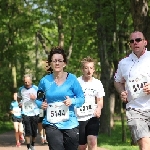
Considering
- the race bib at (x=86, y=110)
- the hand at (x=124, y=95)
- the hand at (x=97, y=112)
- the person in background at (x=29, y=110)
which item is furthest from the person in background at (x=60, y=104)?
the person in background at (x=29, y=110)

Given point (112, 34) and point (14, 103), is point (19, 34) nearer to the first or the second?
point (112, 34)

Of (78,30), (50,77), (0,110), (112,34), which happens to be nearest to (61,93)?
(50,77)

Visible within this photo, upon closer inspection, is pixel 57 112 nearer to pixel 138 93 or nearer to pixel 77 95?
pixel 77 95

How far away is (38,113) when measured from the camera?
55.8ft

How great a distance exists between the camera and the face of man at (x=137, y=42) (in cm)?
755

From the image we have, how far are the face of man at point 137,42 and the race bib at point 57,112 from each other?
4.12 ft

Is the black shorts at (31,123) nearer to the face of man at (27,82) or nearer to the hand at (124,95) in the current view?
the face of man at (27,82)

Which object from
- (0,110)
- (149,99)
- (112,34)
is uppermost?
(112,34)

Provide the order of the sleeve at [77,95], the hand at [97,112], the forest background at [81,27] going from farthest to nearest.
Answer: the forest background at [81,27]
the hand at [97,112]
the sleeve at [77,95]

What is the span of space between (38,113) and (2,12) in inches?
543

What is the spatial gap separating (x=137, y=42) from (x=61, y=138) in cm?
167

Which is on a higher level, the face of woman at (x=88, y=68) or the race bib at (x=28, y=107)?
the face of woman at (x=88, y=68)

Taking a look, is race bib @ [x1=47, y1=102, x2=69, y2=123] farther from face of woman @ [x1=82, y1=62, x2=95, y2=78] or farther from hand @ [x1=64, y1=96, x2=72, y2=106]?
face of woman @ [x1=82, y1=62, x2=95, y2=78]

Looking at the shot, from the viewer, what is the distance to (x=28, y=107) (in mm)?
16703
